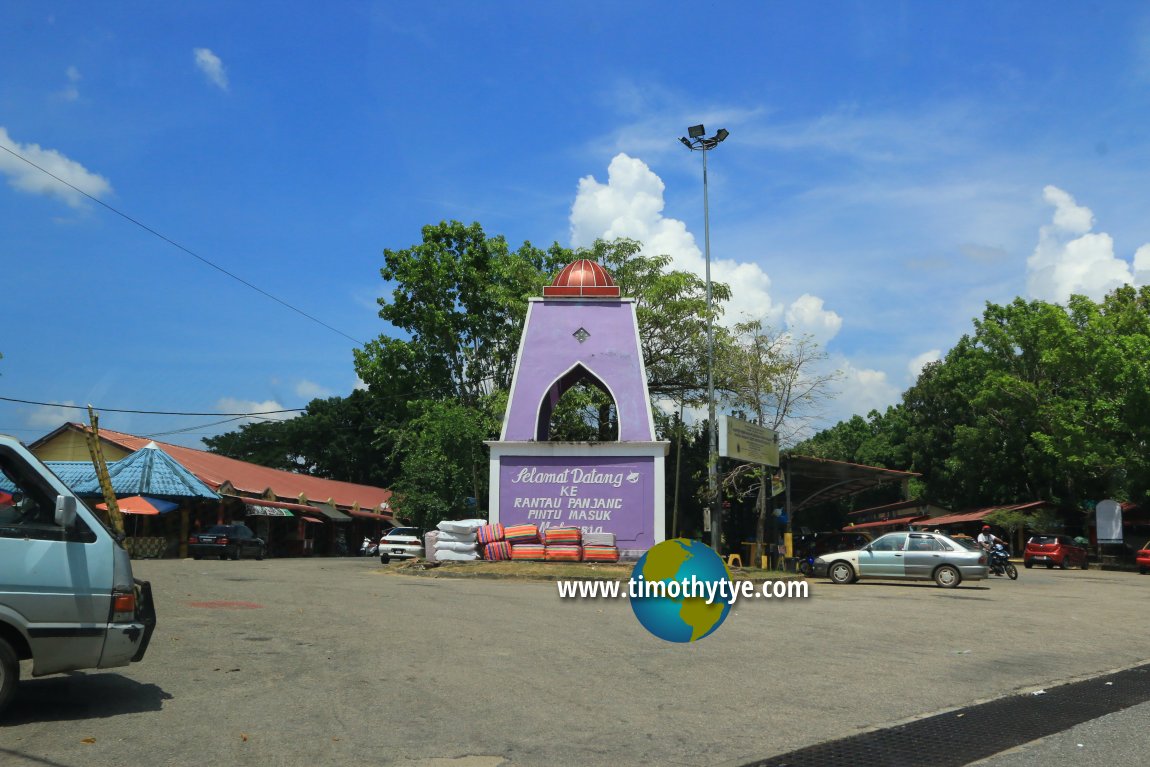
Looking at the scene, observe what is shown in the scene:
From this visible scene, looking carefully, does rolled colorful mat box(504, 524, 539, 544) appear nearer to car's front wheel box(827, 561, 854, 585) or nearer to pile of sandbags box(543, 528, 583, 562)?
pile of sandbags box(543, 528, 583, 562)

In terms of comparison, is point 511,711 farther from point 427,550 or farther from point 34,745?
point 427,550

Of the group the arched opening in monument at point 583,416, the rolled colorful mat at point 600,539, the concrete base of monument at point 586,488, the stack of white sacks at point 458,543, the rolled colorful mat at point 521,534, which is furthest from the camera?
the arched opening in monument at point 583,416

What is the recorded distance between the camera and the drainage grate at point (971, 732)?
5934 millimetres

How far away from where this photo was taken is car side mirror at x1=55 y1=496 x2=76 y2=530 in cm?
626

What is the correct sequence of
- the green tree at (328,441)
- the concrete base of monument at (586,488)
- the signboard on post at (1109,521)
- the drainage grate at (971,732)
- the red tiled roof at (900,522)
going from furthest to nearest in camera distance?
the green tree at (328,441) < the red tiled roof at (900,522) < the signboard on post at (1109,521) < the concrete base of monument at (586,488) < the drainage grate at (971,732)

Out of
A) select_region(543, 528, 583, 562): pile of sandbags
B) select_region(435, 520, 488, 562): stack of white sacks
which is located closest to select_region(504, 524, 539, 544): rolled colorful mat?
select_region(543, 528, 583, 562): pile of sandbags

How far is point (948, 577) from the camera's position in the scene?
22.6 meters

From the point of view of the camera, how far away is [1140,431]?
38625 millimetres

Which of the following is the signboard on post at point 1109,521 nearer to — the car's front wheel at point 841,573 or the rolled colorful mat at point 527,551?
the car's front wheel at point 841,573

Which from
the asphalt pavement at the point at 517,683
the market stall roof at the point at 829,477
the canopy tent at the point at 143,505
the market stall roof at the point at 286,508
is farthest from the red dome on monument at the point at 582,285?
the market stall roof at the point at 286,508

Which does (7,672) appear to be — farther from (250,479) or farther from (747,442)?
→ (250,479)

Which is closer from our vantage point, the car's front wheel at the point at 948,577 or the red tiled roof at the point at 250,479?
the car's front wheel at the point at 948,577

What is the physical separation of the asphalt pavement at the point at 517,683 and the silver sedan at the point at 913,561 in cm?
748

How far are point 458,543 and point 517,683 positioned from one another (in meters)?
16.5
